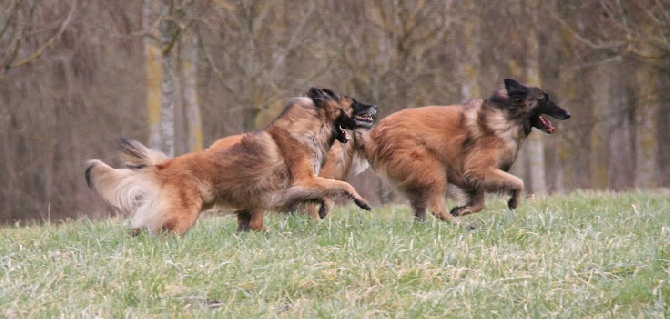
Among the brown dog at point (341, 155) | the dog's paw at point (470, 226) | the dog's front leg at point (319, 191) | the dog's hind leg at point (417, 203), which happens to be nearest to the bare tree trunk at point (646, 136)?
the dog's hind leg at point (417, 203)

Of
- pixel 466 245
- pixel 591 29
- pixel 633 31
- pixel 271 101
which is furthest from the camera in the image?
pixel 591 29

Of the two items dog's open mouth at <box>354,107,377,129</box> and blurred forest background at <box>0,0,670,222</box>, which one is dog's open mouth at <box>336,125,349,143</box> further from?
blurred forest background at <box>0,0,670,222</box>

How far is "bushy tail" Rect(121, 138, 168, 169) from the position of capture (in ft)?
27.7

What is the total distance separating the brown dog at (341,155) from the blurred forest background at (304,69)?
6406 mm

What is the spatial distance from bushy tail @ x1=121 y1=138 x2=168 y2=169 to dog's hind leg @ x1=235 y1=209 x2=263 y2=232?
3.47 feet

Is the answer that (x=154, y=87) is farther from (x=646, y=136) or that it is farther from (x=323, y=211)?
(x=646, y=136)

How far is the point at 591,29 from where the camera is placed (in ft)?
66.1

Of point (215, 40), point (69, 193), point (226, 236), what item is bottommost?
point (69, 193)

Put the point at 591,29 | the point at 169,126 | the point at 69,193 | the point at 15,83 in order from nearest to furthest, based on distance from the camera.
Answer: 1. the point at 169,126
2. the point at 591,29
3. the point at 15,83
4. the point at 69,193

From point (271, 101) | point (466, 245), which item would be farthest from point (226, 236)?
point (271, 101)

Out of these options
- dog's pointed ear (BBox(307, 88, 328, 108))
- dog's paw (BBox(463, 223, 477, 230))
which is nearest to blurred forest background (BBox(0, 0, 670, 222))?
dog's pointed ear (BBox(307, 88, 328, 108))

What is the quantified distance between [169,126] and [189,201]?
6672 mm

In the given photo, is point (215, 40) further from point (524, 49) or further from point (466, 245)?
point (466, 245)

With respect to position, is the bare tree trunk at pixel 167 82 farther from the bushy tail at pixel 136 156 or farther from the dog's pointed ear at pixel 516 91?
the dog's pointed ear at pixel 516 91
